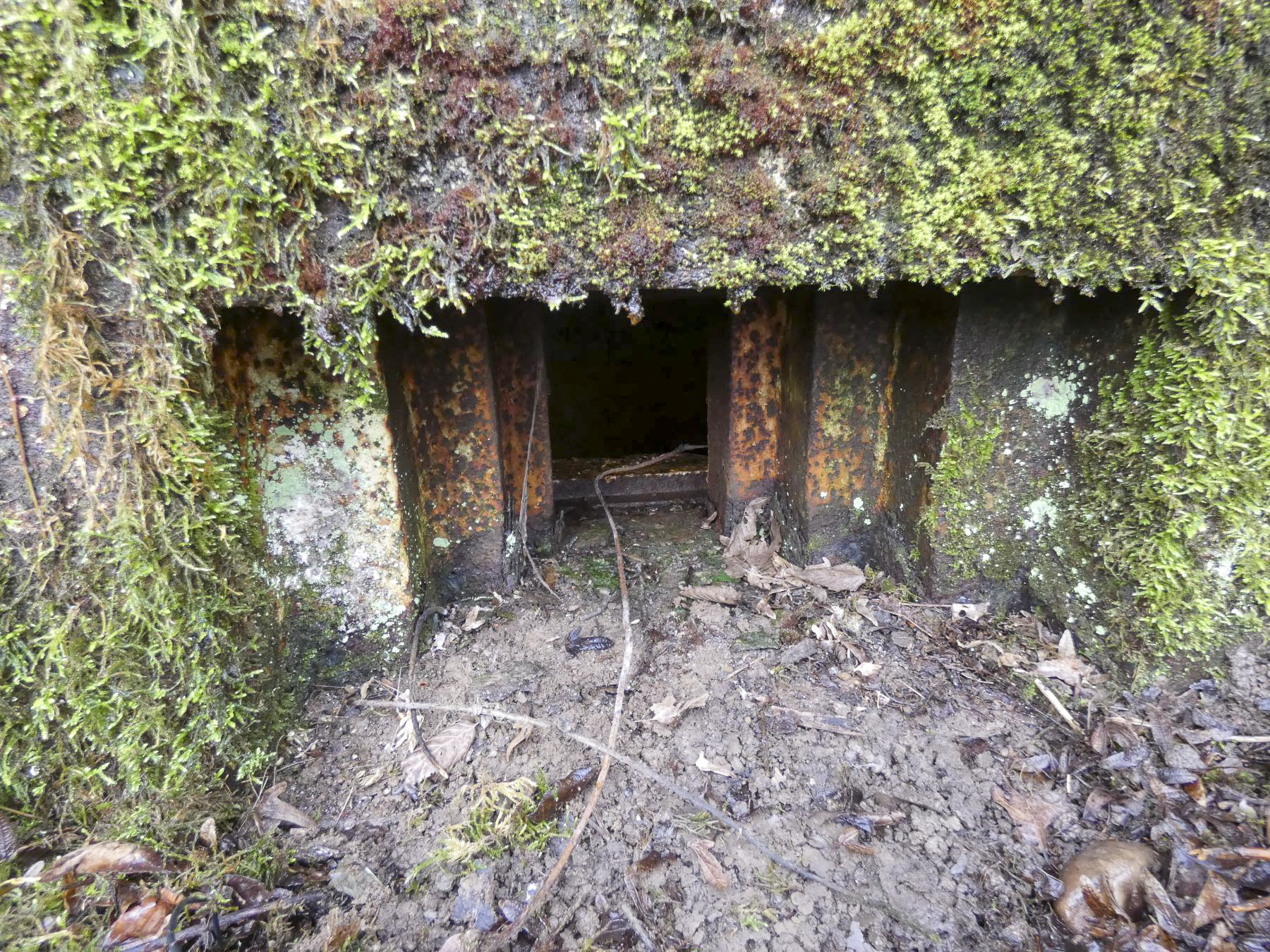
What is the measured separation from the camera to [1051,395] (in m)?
1.64

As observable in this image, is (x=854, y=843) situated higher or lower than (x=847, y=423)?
lower

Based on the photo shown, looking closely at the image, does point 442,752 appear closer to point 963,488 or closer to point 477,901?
point 477,901

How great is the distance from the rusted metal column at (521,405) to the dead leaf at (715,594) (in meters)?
0.67

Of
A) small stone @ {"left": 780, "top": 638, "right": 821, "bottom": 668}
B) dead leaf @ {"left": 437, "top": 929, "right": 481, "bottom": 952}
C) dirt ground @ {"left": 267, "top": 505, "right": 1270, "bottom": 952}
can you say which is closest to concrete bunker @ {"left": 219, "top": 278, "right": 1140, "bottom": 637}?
dirt ground @ {"left": 267, "top": 505, "right": 1270, "bottom": 952}

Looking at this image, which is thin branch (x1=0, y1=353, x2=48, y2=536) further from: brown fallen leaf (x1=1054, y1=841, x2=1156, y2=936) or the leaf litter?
brown fallen leaf (x1=1054, y1=841, x2=1156, y2=936)

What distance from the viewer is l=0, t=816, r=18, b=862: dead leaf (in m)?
1.13

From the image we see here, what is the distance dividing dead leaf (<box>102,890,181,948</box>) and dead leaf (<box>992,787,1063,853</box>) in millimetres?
1640

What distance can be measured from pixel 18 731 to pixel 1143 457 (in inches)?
101

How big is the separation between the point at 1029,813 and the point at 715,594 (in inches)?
39.0

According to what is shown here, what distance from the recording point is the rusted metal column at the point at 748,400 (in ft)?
7.27

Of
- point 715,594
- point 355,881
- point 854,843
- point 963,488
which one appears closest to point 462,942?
point 355,881

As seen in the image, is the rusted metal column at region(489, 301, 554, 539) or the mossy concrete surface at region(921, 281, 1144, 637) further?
the rusted metal column at region(489, 301, 554, 539)

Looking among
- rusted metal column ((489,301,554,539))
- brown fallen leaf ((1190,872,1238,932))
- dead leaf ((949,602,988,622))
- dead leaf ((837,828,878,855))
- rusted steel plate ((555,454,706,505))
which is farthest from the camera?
rusted steel plate ((555,454,706,505))

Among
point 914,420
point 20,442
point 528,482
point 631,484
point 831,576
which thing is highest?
point 20,442
